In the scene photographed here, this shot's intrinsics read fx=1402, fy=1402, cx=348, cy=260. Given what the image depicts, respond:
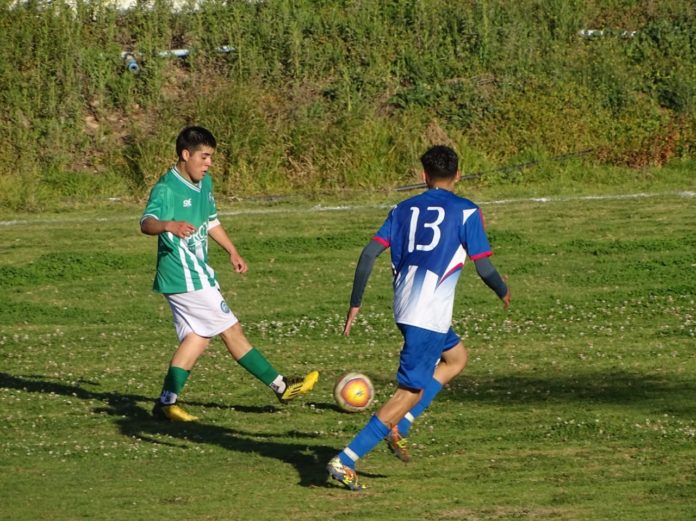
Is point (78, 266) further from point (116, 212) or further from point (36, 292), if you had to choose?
point (116, 212)

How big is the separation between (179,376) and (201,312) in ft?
1.51

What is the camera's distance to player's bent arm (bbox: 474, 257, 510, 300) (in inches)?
302

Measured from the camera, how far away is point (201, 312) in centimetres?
948

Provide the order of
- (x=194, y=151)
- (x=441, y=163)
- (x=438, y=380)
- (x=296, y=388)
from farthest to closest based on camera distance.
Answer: (x=296, y=388)
(x=194, y=151)
(x=438, y=380)
(x=441, y=163)

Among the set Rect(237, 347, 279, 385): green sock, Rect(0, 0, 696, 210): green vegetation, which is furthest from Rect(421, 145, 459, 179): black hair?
Rect(0, 0, 696, 210): green vegetation

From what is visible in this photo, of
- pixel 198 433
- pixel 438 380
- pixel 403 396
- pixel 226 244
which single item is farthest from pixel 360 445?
pixel 226 244

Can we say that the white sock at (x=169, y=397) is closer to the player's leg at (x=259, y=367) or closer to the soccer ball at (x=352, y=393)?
the player's leg at (x=259, y=367)

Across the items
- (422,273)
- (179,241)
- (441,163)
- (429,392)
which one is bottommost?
(429,392)

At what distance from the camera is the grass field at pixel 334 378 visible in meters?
7.69

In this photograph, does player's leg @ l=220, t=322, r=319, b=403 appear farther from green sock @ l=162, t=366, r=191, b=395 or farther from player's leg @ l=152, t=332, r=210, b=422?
green sock @ l=162, t=366, r=191, b=395

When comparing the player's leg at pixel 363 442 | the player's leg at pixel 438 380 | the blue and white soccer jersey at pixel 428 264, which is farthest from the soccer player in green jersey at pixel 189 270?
the player's leg at pixel 363 442

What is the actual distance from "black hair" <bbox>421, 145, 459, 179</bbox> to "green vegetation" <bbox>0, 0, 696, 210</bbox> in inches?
506

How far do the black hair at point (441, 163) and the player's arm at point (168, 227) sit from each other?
5.93ft

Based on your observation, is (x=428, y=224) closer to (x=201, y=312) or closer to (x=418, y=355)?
(x=418, y=355)
